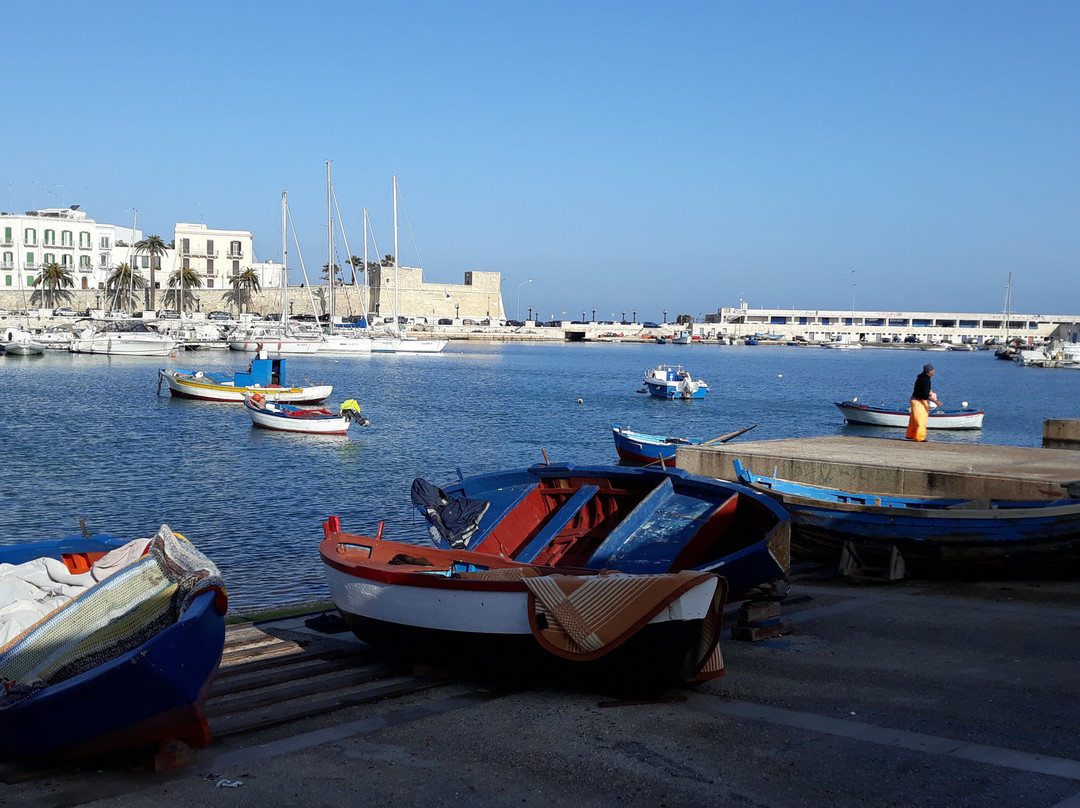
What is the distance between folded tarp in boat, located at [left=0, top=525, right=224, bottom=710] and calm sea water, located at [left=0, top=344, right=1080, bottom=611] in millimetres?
5975

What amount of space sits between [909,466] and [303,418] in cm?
2237

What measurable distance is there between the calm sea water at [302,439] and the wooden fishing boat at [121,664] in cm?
606

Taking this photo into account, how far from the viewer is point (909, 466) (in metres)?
15.9

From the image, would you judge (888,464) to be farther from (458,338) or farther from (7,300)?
(458,338)

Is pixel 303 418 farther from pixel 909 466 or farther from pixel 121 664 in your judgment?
pixel 121 664

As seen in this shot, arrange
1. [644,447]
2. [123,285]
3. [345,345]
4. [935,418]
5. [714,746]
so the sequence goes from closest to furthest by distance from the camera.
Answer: [714,746], [644,447], [935,418], [345,345], [123,285]

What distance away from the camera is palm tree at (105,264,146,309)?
106m

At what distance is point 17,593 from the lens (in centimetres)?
773

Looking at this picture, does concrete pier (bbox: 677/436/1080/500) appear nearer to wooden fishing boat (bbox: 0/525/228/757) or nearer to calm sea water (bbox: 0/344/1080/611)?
calm sea water (bbox: 0/344/1080/611)

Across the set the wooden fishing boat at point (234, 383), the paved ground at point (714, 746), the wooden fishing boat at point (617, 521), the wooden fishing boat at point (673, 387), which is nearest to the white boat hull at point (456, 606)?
the paved ground at point (714, 746)

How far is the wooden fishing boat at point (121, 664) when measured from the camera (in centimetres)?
557

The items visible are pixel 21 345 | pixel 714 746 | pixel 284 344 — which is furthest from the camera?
pixel 284 344

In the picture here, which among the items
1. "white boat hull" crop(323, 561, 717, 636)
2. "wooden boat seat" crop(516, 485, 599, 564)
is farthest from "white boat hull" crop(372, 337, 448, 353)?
"white boat hull" crop(323, 561, 717, 636)

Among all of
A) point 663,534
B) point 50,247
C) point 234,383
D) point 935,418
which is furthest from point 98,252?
point 663,534
